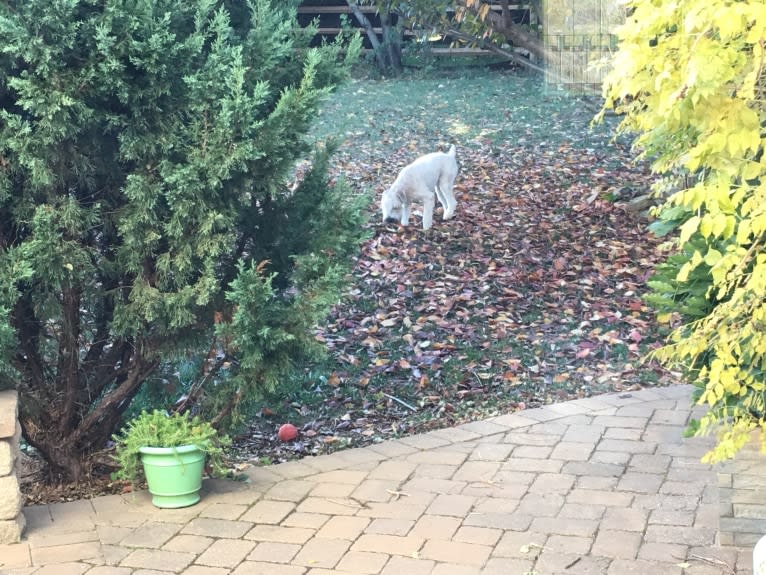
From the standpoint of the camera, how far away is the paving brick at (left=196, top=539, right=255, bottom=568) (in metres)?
3.63

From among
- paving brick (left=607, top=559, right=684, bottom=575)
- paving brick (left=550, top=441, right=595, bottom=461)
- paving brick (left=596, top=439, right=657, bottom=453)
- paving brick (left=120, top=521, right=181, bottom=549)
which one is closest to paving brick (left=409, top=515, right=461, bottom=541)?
paving brick (left=607, top=559, right=684, bottom=575)

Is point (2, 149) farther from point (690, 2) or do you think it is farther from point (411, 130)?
point (411, 130)

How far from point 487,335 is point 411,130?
6.27 meters

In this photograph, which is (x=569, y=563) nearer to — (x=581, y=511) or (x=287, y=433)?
(x=581, y=511)

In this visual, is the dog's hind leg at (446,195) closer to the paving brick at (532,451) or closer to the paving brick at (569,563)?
the paving brick at (532,451)

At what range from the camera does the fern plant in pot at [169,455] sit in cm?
404

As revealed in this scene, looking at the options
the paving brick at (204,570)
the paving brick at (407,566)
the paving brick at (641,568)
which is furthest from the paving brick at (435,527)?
the paving brick at (204,570)

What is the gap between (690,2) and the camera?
7.30 ft

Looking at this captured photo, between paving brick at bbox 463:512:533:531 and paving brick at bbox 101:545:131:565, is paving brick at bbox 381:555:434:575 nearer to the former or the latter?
paving brick at bbox 463:512:533:531

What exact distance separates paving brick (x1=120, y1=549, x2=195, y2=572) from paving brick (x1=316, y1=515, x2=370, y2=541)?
544mm

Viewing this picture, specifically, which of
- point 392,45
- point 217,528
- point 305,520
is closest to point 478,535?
point 305,520

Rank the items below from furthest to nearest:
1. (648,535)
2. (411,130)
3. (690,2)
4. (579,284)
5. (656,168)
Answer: (411,130) < (579,284) < (648,535) < (656,168) < (690,2)

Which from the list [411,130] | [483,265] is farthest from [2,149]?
[411,130]

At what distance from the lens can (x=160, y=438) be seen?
160 inches
